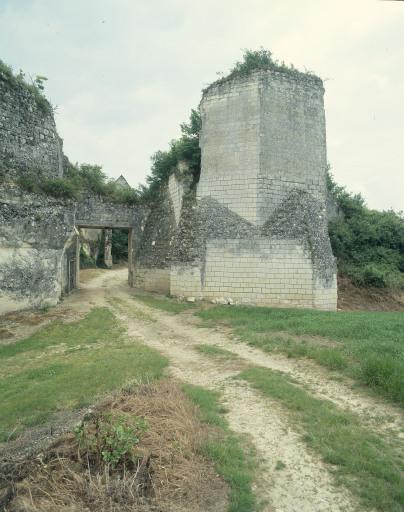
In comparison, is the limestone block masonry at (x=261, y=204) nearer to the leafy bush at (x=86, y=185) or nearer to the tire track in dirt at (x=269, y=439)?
the leafy bush at (x=86, y=185)

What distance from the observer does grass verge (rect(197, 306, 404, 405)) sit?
6.28 m

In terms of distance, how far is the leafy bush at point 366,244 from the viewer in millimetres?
17234

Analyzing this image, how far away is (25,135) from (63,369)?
11.1 m

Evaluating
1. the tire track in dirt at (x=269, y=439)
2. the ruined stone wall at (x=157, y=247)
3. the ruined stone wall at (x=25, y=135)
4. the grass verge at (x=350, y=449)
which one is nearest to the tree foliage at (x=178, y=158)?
the ruined stone wall at (x=157, y=247)

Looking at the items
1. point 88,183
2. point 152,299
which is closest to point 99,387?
point 152,299

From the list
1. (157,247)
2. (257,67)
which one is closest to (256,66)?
(257,67)

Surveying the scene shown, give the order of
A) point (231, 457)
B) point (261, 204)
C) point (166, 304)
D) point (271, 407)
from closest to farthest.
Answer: point (231, 457) → point (271, 407) → point (166, 304) → point (261, 204)

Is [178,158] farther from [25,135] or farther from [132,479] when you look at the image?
[132,479]

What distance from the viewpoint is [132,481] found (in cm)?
341

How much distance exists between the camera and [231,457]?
4176 mm

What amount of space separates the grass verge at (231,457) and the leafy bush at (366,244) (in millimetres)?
13821

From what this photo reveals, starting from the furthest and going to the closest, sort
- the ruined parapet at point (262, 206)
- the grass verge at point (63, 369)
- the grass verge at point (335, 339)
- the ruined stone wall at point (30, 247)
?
the ruined parapet at point (262, 206) < the ruined stone wall at point (30, 247) < the grass verge at point (335, 339) < the grass verge at point (63, 369)

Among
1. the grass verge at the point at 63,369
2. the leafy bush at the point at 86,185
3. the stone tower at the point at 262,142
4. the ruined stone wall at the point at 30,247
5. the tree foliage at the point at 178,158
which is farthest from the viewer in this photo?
the tree foliage at the point at 178,158

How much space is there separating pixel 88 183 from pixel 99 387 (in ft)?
A: 42.9
